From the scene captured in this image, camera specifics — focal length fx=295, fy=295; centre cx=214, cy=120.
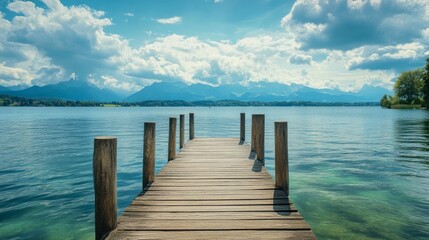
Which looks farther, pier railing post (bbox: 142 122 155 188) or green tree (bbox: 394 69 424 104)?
green tree (bbox: 394 69 424 104)

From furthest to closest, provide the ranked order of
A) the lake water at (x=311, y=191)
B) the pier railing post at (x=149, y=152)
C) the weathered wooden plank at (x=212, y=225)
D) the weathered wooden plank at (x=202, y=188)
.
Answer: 1. the lake water at (x=311, y=191)
2. the pier railing post at (x=149, y=152)
3. the weathered wooden plank at (x=202, y=188)
4. the weathered wooden plank at (x=212, y=225)

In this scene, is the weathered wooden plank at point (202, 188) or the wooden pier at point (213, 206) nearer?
the wooden pier at point (213, 206)

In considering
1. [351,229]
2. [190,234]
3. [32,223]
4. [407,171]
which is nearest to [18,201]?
[32,223]

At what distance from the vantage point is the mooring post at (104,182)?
15.8ft

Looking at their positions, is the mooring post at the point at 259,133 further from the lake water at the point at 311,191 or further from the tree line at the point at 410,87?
the tree line at the point at 410,87

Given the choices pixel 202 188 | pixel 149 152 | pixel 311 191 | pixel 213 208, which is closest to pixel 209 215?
pixel 213 208

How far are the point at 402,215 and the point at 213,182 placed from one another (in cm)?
659

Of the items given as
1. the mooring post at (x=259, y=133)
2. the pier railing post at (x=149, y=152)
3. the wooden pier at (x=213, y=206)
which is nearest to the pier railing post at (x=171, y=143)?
the wooden pier at (x=213, y=206)

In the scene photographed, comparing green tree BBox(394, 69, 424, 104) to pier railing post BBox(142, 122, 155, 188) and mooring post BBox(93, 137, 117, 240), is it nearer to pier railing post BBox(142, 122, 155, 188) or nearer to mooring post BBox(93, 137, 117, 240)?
pier railing post BBox(142, 122, 155, 188)

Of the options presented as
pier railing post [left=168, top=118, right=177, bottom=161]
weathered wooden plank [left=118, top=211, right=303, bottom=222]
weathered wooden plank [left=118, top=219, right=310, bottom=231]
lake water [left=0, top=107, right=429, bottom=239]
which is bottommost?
lake water [left=0, top=107, right=429, bottom=239]

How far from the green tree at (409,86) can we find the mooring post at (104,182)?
397 feet

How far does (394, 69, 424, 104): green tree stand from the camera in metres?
104

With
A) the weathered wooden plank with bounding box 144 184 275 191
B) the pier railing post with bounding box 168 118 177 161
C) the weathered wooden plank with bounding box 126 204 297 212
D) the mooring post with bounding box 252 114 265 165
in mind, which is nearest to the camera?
the weathered wooden plank with bounding box 126 204 297 212

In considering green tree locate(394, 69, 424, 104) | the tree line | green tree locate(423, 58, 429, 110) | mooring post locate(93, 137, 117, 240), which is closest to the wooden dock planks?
mooring post locate(93, 137, 117, 240)
